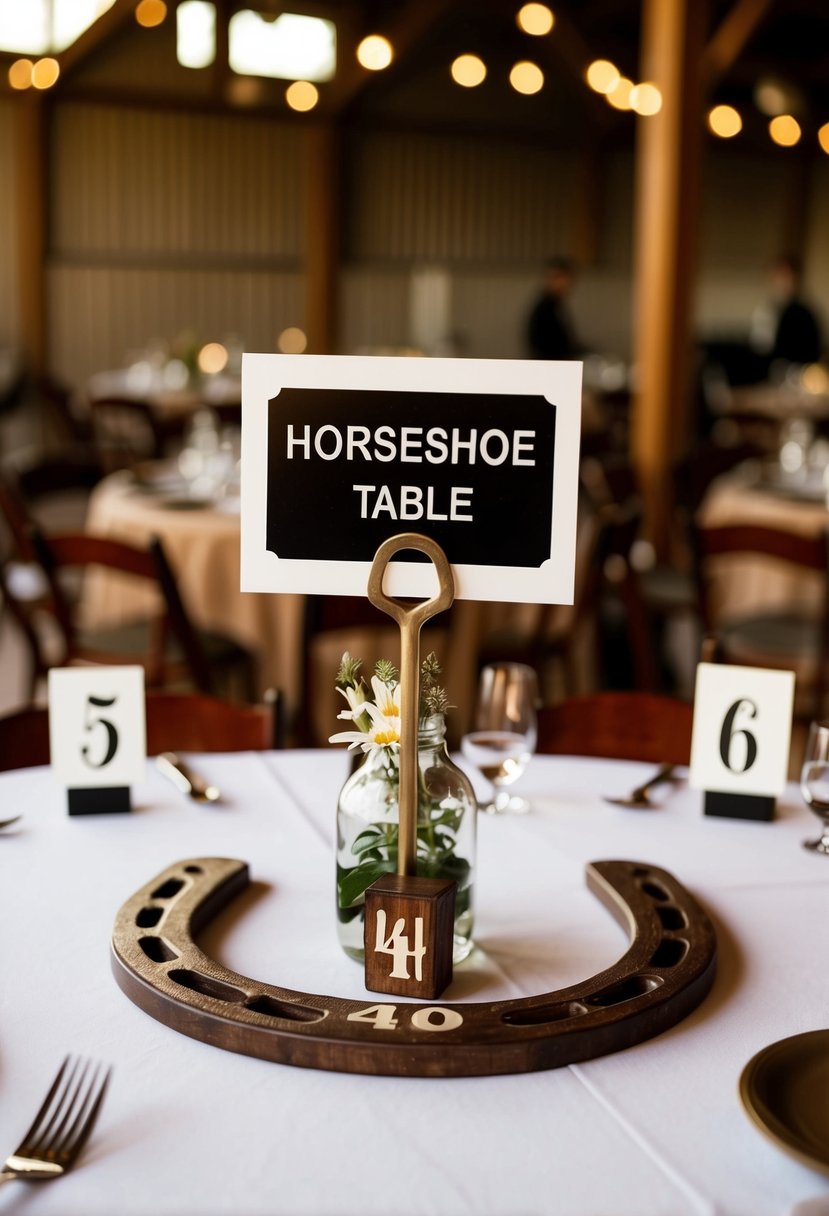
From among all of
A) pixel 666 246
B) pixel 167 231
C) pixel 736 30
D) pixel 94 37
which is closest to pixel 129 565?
pixel 666 246

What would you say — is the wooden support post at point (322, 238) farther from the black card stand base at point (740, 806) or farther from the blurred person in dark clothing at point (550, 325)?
A: the black card stand base at point (740, 806)

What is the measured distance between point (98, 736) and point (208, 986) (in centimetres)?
54

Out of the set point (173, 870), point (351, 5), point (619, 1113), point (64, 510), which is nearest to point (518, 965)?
point (619, 1113)

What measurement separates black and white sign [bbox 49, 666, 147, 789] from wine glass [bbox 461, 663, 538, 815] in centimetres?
40

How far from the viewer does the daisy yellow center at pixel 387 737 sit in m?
1.18

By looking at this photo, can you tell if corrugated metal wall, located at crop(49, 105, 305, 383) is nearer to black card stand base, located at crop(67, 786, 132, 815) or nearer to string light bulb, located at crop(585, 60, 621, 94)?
string light bulb, located at crop(585, 60, 621, 94)

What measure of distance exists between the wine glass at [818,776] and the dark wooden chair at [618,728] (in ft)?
1.53

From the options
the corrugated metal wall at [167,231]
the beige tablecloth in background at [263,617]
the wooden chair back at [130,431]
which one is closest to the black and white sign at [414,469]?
the beige tablecloth in background at [263,617]

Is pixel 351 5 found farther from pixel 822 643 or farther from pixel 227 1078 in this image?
pixel 227 1078

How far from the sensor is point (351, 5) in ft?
37.9

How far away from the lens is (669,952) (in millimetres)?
1214

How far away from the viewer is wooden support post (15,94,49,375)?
33.7 feet

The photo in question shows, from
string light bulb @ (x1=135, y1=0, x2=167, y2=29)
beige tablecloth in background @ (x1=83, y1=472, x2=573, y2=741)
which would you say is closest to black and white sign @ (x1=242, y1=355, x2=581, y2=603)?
beige tablecloth in background @ (x1=83, y1=472, x2=573, y2=741)

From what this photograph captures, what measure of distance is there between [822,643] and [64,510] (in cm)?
478
